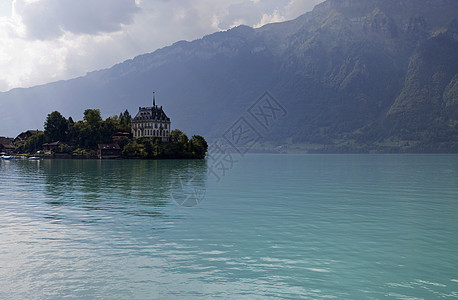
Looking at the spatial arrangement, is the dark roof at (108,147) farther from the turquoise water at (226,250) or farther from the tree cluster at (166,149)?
the turquoise water at (226,250)

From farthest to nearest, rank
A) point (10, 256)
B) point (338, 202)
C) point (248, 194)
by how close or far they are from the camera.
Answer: point (248, 194)
point (338, 202)
point (10, 256)

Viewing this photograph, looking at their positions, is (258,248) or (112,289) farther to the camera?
(258,248)

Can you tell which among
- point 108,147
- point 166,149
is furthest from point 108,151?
point 166,149

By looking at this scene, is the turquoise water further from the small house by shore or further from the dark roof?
the dark roof

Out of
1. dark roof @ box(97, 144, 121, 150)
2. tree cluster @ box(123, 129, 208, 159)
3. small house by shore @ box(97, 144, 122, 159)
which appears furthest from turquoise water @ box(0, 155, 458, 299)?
dark roof @ box(97, 144, 121, 150)

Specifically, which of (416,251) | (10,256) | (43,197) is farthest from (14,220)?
(416,251)

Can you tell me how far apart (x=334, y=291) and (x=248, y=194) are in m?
35.3

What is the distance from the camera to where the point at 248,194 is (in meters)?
51.1

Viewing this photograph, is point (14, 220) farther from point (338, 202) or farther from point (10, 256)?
point (338, 202)

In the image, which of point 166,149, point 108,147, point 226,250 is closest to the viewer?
point 226,250

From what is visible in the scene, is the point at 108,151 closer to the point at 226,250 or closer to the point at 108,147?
the point at 108,147

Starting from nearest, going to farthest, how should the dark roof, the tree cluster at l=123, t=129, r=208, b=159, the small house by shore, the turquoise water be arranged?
1. the turquoise water
2. the tree cluster at l=123, t=129, r=208, b=159
3. the small house by shore
4. the dark roof

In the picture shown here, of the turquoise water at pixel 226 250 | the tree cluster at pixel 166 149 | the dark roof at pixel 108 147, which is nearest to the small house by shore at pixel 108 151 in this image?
the dark roof at pixel 108 147

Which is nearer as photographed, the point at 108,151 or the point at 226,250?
the point at 226,250
